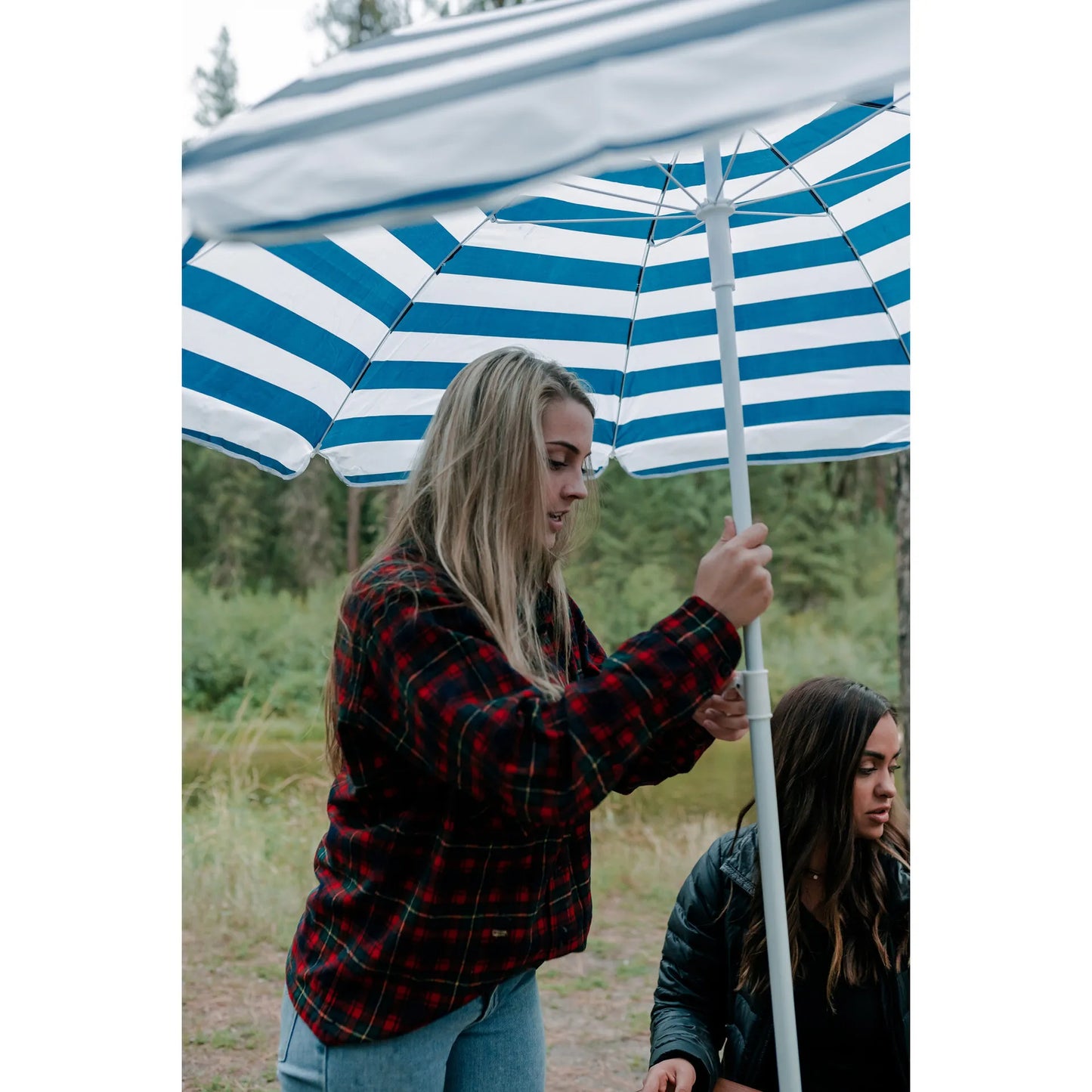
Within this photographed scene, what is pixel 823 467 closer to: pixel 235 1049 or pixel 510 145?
pixel 235 1049

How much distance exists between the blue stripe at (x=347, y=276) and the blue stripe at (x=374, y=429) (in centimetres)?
24

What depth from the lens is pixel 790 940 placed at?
7.16 ft

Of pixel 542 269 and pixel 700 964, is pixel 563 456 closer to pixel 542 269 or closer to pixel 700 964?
pixel 542 269

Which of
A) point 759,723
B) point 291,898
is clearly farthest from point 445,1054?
point 291,898

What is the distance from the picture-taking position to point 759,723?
1734mm

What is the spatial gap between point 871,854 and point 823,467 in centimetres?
895

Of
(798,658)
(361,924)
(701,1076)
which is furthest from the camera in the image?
(798,658)

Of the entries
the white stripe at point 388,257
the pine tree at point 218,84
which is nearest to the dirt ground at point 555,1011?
the white stripe at point 388,257

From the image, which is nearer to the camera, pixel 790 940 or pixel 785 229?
pixel 790 940

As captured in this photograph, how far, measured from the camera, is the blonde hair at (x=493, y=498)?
1.52m

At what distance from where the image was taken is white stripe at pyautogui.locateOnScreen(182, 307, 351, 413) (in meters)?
2.16

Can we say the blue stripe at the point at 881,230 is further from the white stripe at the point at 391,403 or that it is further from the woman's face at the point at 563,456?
the woman's face at the point at 563,456

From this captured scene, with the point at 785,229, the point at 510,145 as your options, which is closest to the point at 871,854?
the point at 785,229

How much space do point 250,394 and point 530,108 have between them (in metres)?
1.30
